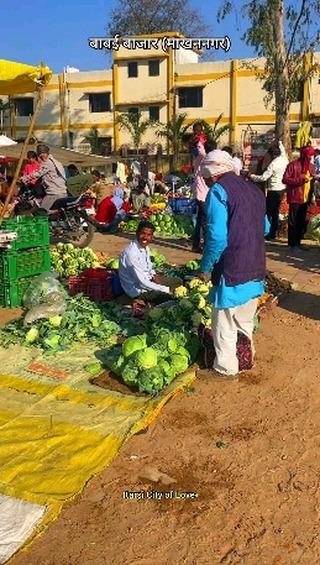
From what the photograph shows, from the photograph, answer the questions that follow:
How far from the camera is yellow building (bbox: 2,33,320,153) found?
35188 millimetres

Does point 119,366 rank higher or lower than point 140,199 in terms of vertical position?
lower

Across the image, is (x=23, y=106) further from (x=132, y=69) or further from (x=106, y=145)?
(x=132, y=69)

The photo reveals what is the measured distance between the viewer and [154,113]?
38438 mm

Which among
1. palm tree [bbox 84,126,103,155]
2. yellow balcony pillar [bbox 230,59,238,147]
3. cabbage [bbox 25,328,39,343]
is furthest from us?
palm tree [bbox 84,126,103,155]

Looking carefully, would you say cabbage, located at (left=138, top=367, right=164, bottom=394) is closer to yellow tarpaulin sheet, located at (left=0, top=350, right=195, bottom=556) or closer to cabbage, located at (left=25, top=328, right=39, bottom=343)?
yellow tarpaulin sheet, located at (left=0, top=350, right=195, bottom=556)

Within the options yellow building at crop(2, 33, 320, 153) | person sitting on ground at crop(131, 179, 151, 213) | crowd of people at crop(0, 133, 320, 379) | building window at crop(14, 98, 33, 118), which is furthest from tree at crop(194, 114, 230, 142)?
crowd of people at crop(0, 133, 320, 379)

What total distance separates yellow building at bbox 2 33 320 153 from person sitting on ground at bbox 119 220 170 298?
28.8 m

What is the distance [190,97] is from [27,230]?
33248 mm

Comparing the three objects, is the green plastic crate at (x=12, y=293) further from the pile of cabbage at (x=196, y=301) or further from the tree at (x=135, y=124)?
the tree at (x=135, y=124)

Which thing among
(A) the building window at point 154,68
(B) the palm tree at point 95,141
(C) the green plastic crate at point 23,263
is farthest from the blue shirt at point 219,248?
(A) the building window at point 154,68

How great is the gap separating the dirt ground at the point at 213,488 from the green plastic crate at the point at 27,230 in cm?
310

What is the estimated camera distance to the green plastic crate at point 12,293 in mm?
6547

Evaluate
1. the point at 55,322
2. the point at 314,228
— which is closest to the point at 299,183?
the point at 314,228

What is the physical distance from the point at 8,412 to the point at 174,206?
10.3 m
